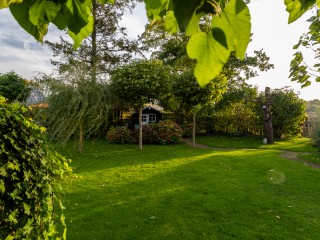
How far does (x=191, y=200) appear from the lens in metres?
5.55

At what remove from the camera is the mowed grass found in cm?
421

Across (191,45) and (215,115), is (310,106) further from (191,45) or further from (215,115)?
(191,45)

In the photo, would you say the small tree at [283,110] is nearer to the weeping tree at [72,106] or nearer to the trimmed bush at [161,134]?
the trimmed bush at [161,134]

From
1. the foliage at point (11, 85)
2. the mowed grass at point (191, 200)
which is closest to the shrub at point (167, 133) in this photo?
the mowed grass at point (191, 200)

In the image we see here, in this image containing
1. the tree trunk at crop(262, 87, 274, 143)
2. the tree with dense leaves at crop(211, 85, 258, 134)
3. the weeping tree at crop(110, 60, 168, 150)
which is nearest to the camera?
the weeping tree at crop(110, 60, 168, 150)

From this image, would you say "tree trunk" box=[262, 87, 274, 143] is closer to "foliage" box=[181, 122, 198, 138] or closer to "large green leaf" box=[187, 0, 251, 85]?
"foliage" box=[181, 122, 198, 138]

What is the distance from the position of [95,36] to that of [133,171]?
44.8ft

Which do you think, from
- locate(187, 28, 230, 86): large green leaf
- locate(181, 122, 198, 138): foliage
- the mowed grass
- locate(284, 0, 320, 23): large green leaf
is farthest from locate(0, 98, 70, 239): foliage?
locate(181, 122, 198, 138): foliage

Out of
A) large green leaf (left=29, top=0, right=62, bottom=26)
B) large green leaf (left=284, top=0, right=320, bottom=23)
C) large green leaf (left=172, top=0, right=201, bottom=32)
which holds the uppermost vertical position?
large green leaf (left=284, top=0, right=320, bottom=23)

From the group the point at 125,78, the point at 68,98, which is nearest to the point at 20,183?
the point at 68,98

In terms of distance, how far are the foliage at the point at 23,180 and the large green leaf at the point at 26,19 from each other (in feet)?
4.60

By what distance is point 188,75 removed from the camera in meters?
12.7

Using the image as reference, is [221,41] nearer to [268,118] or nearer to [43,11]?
[43,11]

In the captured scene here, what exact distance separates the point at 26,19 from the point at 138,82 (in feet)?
35.0
